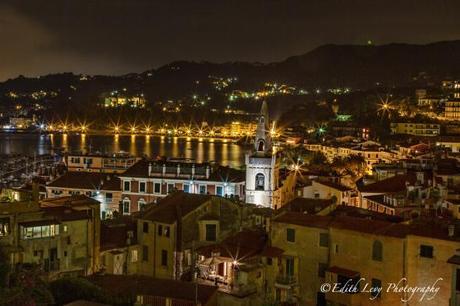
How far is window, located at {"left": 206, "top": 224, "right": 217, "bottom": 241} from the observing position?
1273 cm

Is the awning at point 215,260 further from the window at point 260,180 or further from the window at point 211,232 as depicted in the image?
the window at point 260,180

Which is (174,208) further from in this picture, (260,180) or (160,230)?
(260,180)

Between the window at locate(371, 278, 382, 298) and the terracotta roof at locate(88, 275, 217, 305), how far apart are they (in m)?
2.46

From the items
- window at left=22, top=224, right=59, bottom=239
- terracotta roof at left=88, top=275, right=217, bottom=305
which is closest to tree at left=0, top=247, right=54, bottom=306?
terracotta roof at left=88, top=275, right=217, bottom=305

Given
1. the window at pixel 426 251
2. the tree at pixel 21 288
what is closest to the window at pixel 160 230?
the window at pixel 426 251

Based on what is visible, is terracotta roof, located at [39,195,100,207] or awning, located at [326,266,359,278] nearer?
awning, located at [326,266,359,278]

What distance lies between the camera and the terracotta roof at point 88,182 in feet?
66.3

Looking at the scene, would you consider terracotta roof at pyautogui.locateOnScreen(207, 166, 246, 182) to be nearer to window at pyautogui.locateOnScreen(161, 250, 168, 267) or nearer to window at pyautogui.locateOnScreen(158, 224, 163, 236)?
window at pyautogui.locateOnScreen(158, 224, 163, 236)

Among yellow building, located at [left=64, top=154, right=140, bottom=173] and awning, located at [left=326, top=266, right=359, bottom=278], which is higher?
yellow building, located at [left=64, top=154, right=140, bottom=173]

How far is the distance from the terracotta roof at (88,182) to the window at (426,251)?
12.0m

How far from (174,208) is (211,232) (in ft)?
2.75

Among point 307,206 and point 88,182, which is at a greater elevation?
point 307,206

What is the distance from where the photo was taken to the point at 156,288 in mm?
9219

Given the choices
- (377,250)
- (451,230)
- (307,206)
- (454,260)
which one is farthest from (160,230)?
(454,260)
